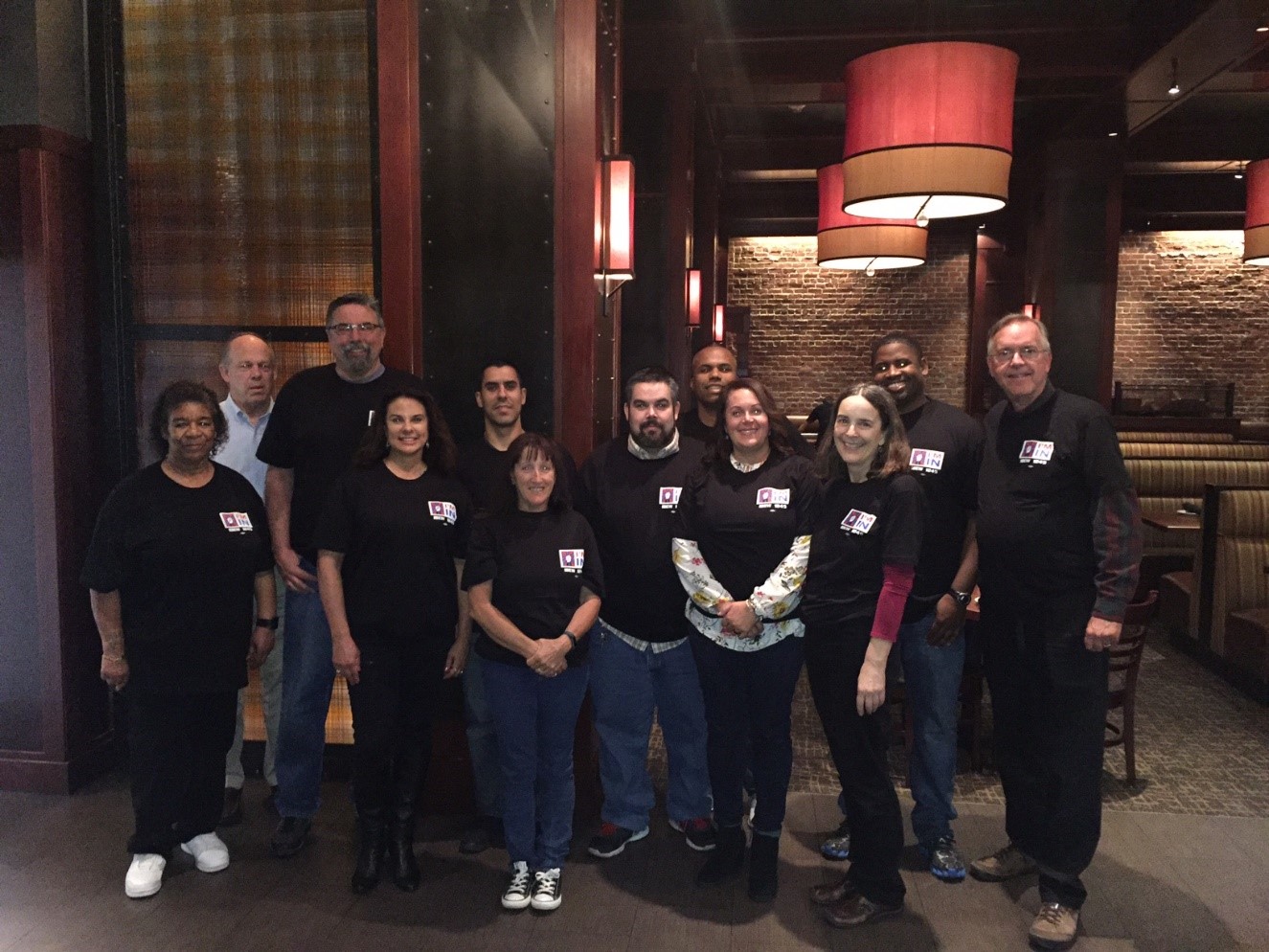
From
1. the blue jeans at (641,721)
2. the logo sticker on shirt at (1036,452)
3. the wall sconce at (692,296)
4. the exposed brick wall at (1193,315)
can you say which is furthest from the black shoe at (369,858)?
the exposed brick wall at (1193,315)

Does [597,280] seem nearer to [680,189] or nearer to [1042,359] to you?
[1042,359]

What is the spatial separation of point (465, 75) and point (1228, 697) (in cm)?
466

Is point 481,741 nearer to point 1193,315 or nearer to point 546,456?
point 546,456

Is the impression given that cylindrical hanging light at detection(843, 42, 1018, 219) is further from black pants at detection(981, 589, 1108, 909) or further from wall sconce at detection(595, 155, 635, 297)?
black pants at detection(981, 589, 1108, 909)

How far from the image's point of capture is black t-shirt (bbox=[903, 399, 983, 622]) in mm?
2914

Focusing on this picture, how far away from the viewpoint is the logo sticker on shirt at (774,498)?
2.74 meters

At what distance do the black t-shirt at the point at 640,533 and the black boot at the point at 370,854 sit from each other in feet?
3.07

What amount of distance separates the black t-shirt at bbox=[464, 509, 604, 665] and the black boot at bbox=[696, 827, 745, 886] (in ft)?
2.60

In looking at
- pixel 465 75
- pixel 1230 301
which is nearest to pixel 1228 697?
pixel 465 75

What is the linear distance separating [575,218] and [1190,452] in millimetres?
6442

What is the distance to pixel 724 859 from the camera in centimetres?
295

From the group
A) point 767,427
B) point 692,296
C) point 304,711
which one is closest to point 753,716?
point 767,427

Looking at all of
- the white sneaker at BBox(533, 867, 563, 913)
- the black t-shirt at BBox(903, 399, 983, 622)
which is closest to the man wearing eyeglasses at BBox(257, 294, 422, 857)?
the white sneaker at BBox(533, 867, 563, 913)

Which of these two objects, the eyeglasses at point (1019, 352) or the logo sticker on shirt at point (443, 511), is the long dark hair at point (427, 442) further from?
the eyeglasses at point (1019, 352)
